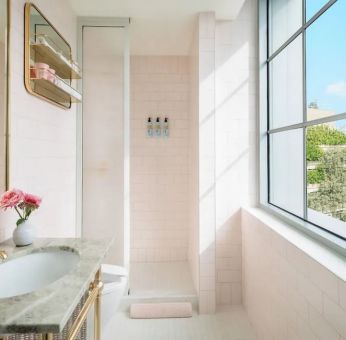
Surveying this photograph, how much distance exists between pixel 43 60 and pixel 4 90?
1.75 ft

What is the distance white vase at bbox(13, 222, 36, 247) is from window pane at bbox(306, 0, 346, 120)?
5.81 ft

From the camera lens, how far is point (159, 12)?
8.00ft

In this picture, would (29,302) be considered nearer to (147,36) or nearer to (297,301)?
(297,301)

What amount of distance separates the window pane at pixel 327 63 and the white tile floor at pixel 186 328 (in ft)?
5.64

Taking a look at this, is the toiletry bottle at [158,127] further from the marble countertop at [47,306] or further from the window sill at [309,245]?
the marble countertop at [47,306]

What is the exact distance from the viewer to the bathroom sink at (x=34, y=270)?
3.85 feet

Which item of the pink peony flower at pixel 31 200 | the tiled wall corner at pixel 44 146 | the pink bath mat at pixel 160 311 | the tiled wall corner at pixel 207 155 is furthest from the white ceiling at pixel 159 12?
the pink bath mat at pixel 160 311

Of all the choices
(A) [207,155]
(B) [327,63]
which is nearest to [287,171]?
(A) [207,155]

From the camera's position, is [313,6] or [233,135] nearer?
[313,6]

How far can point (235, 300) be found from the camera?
101 inches

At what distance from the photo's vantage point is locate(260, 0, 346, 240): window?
60.1 inches

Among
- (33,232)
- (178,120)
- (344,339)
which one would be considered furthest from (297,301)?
(178,120)

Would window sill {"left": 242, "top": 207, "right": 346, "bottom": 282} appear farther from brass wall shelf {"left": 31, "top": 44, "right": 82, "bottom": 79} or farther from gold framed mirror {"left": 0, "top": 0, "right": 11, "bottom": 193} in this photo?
brass wall shelf {"left": 31, "top": 44, "right": 82, "bottom": 79}

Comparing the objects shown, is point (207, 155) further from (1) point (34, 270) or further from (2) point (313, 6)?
(1) point (34, 270)
